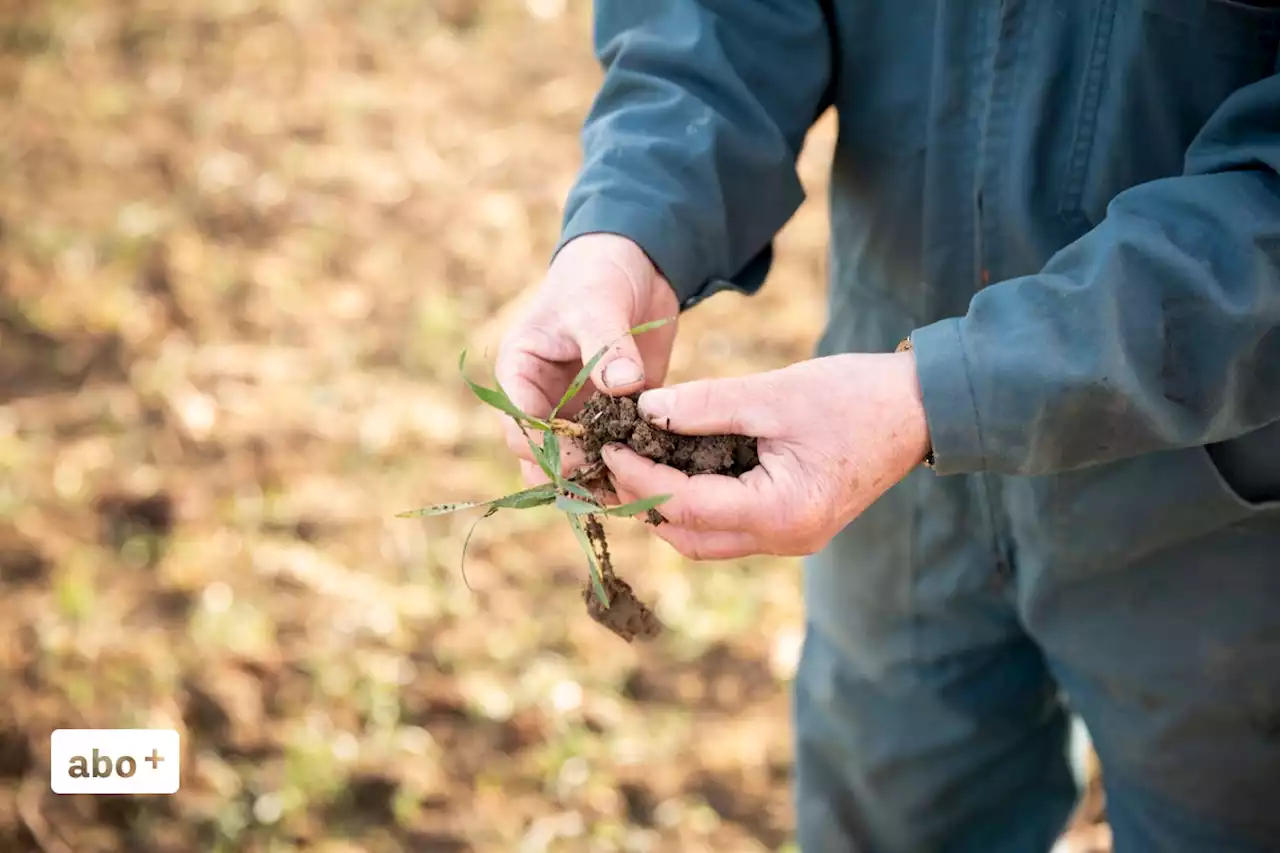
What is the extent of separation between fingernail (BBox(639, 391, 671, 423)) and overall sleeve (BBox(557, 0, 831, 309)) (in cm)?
21

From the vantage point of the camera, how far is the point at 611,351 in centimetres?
132

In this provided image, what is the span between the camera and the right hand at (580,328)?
133 centimetres

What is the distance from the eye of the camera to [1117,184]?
1.30 m

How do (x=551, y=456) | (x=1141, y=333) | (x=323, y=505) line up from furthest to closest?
(x=323, y=505), (x=551, y=456), (x=1141, y=333)

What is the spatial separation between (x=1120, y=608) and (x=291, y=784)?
5.43ft

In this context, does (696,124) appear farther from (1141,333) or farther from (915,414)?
(1141,333)

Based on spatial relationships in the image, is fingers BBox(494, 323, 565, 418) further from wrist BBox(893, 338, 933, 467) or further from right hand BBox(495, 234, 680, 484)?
wrist BBox(893, 338, 933, 467)

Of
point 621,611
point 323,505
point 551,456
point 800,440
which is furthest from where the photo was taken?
point 323,505

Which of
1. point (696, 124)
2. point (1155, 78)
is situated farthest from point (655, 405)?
point (1155, 78)

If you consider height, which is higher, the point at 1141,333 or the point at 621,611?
the point at 1141,333

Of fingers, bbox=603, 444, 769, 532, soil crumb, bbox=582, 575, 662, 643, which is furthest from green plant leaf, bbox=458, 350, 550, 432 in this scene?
soil crumb, bbox=582, 575, 662, 643

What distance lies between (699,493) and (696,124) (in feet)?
1.56

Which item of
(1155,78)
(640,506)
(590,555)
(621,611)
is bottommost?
(621,611)

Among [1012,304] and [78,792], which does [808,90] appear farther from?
[78,792]
